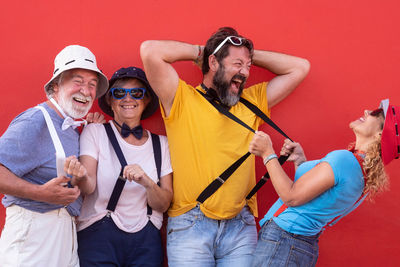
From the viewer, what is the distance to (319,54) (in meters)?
3.53

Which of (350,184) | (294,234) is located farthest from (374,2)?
(294,234)

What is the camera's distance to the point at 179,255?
2.84 meters

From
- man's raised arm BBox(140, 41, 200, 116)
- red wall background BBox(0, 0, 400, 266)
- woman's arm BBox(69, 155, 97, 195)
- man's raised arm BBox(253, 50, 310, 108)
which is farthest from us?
red wall background BBox(0, 0, 400, 266)

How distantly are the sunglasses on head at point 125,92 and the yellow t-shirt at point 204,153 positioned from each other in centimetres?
29

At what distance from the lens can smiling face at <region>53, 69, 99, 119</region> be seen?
2.75m

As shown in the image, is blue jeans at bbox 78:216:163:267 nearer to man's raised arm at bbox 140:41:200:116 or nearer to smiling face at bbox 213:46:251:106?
man's raised arm at bbox 140:41:200:116

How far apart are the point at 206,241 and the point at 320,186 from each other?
2.97 feet

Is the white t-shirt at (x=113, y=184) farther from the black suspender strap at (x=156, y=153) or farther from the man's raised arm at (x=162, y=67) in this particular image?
the man's raised arm at (x=162, y=67)

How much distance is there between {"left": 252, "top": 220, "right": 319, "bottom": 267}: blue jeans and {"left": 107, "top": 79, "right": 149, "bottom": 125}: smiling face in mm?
1281

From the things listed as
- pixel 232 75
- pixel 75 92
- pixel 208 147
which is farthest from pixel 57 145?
pixel 232 75

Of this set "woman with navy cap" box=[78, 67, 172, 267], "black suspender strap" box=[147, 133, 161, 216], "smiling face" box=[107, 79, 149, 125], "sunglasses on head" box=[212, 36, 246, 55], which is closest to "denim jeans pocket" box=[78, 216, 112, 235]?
"woman with navy cap" box=[78, 67, 172, 267]

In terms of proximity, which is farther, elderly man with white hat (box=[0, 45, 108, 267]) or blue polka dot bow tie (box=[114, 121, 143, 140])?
blue polka dot bow tie (box=[114, 121, 143, 140])

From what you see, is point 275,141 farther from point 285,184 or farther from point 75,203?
point 75,203

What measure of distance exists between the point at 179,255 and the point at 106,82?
4.24 ft
